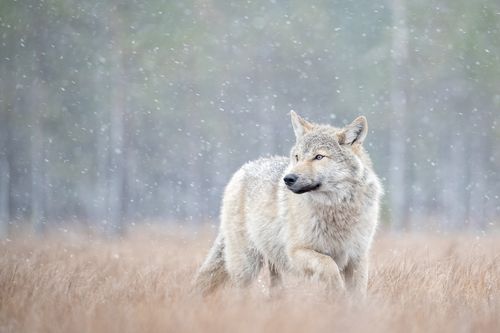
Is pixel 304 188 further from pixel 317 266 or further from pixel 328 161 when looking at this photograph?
pixel 317 266

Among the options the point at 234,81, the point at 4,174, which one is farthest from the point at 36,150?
the point at 234,81

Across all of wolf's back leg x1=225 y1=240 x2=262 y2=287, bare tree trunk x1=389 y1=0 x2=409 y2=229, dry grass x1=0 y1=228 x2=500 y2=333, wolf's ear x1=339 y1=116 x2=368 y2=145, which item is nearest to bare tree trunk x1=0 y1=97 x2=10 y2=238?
bare tree trunk x1=389 y1=0 x2=409 y2=229

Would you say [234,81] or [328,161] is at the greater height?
[234,81]

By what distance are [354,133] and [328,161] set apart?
1.51 feet

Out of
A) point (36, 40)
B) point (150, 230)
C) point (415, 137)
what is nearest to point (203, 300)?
point (150, 230)

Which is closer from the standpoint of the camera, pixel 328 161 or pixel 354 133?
pixel 328 161

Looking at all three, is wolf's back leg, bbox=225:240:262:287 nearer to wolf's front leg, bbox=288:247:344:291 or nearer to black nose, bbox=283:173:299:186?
wolf's front leg, bbox=288:247:344:291

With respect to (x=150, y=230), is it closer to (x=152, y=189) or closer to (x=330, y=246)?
(x=330, y=246)

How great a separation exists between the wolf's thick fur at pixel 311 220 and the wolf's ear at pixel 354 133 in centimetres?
1

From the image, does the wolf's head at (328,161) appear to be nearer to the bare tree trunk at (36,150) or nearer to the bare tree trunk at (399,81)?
the bare tree trunk at (399,81)

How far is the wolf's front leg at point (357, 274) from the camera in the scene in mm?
5715

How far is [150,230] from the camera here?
16.4 m

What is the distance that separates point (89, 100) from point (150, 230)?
614 cm

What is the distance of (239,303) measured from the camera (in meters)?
4.54
